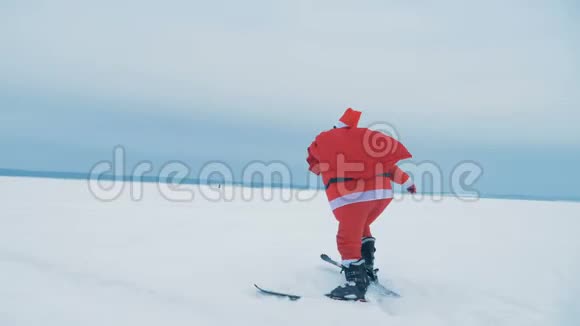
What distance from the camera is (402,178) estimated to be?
375 centimetres

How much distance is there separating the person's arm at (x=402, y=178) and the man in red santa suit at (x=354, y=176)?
0.59ft

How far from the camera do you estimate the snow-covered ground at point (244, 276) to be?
9.02ft

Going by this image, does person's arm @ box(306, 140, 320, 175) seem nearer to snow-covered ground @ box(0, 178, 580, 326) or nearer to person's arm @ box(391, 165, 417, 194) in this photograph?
person's arm @ box(391, 165, 417, 194)

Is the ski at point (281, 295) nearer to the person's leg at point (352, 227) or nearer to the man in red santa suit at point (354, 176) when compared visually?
the man in red santa suit at point (354, 176)

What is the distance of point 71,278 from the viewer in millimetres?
3252

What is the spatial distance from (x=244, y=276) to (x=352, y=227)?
1.19 meters

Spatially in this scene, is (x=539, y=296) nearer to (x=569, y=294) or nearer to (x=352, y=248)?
(x=569, y=294)

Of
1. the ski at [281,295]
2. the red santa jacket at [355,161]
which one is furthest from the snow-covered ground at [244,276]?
the red santa jacket at [355,161]

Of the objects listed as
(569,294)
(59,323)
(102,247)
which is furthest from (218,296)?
(569,294)

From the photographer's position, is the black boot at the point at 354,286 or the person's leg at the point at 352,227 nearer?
the black boot at the point at 354,286

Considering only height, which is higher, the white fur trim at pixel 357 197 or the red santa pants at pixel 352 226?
the white fur trim at pixel 357 197

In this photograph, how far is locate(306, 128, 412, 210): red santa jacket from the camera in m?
3.48

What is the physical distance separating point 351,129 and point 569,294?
273cm

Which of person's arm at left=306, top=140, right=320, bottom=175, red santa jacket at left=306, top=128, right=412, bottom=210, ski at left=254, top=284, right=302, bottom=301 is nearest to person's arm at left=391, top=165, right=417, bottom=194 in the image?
red santa jacket at left=306, top=128, right=412, bottom=210
